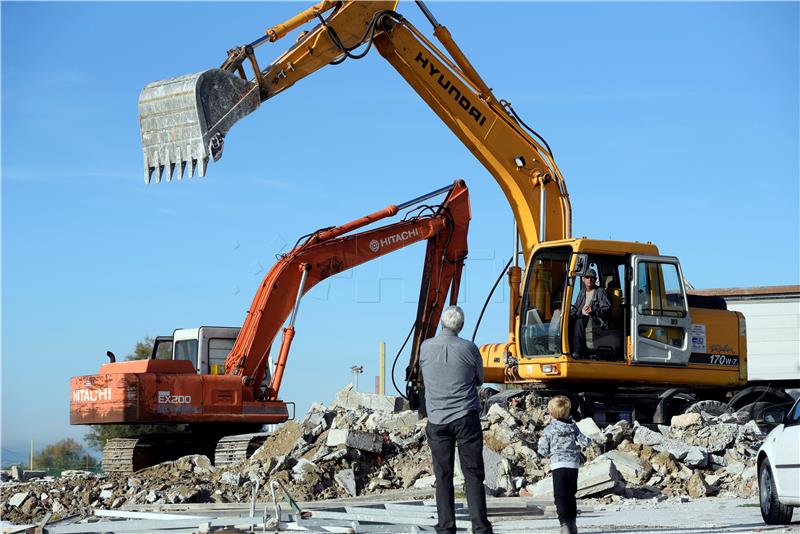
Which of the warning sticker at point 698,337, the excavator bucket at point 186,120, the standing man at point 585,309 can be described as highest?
the excavator bucket at point 186,120

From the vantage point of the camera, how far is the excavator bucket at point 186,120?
17.0 metres

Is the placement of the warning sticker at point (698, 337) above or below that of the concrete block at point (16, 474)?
above

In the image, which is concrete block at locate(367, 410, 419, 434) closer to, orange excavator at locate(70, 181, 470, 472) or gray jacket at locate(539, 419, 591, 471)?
orange excavator at locate(70, 181, 470, 472)

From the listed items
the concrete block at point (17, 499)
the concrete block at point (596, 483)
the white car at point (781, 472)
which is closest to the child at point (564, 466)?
the white car at point (781, 472)

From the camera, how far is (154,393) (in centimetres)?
1831

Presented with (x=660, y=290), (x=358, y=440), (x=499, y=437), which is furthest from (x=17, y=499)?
(x=660, y=290)

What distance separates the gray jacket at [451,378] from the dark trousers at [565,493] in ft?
3.02

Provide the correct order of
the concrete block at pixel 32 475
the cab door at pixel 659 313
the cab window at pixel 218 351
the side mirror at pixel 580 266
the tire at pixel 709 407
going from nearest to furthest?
the side mirror at pixel 580 266
the cab door at pixel 659 313
the tire at pixel 709 407
the cab window at pixel 218 351
the concrete block at pixel 32 475

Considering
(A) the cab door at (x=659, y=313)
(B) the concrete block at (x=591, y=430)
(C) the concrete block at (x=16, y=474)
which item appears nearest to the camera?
(B) the concrete block at (x=591, y=430)

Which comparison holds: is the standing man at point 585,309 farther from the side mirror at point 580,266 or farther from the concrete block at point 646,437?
the concrete block at point 646,437

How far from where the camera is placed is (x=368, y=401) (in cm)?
2398

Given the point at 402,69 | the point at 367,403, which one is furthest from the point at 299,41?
the point at 367,403

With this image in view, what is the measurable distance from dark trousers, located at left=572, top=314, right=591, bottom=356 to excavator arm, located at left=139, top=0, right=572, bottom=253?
2.42m

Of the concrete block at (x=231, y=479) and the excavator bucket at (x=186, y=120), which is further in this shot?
the excavator bucket at (x=186, y=120)
